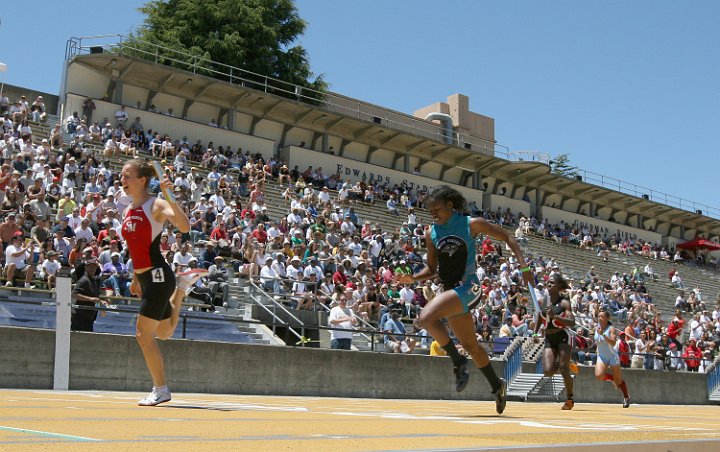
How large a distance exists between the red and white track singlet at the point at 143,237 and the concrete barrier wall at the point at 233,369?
5.84m

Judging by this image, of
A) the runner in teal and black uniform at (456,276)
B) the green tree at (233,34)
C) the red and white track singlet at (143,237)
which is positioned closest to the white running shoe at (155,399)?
the red and white track singlet at (143,237)

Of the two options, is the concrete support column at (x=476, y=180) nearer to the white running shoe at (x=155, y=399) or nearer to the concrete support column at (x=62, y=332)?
the concrete support column at (x=62, y=332)

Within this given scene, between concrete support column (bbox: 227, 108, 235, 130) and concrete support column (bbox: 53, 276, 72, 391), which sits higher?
concrete support column (bbox: 227, 108, 235, 130)

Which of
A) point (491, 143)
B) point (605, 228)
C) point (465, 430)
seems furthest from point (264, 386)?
point (605, 228)

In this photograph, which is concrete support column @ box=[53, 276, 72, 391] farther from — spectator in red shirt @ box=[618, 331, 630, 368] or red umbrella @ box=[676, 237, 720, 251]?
red umbrella @ box=[676, 237, 720, 251]

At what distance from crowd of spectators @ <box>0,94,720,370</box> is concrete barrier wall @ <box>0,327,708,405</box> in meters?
1.03

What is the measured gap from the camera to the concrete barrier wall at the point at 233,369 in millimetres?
12820

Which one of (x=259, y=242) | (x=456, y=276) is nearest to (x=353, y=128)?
(x=259, y=242)

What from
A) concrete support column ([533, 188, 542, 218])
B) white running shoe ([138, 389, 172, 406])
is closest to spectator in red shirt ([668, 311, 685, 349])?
concrete support column ([533, 188, 542, 218])

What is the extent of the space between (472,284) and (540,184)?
44.6 meters

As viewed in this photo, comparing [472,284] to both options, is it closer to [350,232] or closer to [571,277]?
[350,232]

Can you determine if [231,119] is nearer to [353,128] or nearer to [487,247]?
[353,128]

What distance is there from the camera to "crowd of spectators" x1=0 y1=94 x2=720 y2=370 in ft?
59.8

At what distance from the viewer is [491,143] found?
52.0 m
